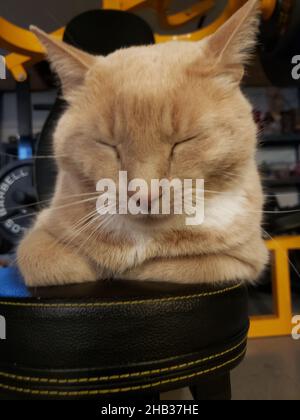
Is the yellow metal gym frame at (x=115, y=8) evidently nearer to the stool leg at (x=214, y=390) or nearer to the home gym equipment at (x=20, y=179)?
the home gym equipment at (x=20, y=179)

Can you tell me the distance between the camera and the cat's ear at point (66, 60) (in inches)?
24.4

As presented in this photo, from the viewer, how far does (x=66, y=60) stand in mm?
639

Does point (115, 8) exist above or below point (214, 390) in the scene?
above

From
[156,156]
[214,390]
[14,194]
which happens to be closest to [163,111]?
[156,156]

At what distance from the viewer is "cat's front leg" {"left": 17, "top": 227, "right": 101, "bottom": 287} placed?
629 mm

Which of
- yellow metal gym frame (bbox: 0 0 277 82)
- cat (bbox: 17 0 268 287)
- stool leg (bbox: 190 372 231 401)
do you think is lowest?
stool leg (bbox: 190 372 231 401)

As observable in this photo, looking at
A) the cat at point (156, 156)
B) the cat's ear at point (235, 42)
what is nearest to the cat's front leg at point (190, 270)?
the cat at point (156, 156)

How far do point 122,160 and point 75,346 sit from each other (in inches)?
10.7

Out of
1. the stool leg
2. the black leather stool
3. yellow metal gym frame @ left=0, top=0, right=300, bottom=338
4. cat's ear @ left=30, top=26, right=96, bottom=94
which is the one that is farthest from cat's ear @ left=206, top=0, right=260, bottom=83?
yellow metal gym frame @ left=0, top=0, right=300, bottom=338

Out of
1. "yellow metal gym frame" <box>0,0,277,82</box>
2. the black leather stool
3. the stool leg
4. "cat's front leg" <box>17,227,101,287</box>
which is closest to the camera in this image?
the black leather stool

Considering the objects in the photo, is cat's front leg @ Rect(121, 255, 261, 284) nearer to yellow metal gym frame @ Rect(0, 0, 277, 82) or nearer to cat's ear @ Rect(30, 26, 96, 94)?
cat's ear @ Rect(30, 26, 96, 94)

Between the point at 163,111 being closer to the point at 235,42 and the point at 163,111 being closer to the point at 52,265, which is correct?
the point at 235,42

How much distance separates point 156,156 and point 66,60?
0.81 feet

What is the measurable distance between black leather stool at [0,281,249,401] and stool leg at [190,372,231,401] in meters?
0.17
